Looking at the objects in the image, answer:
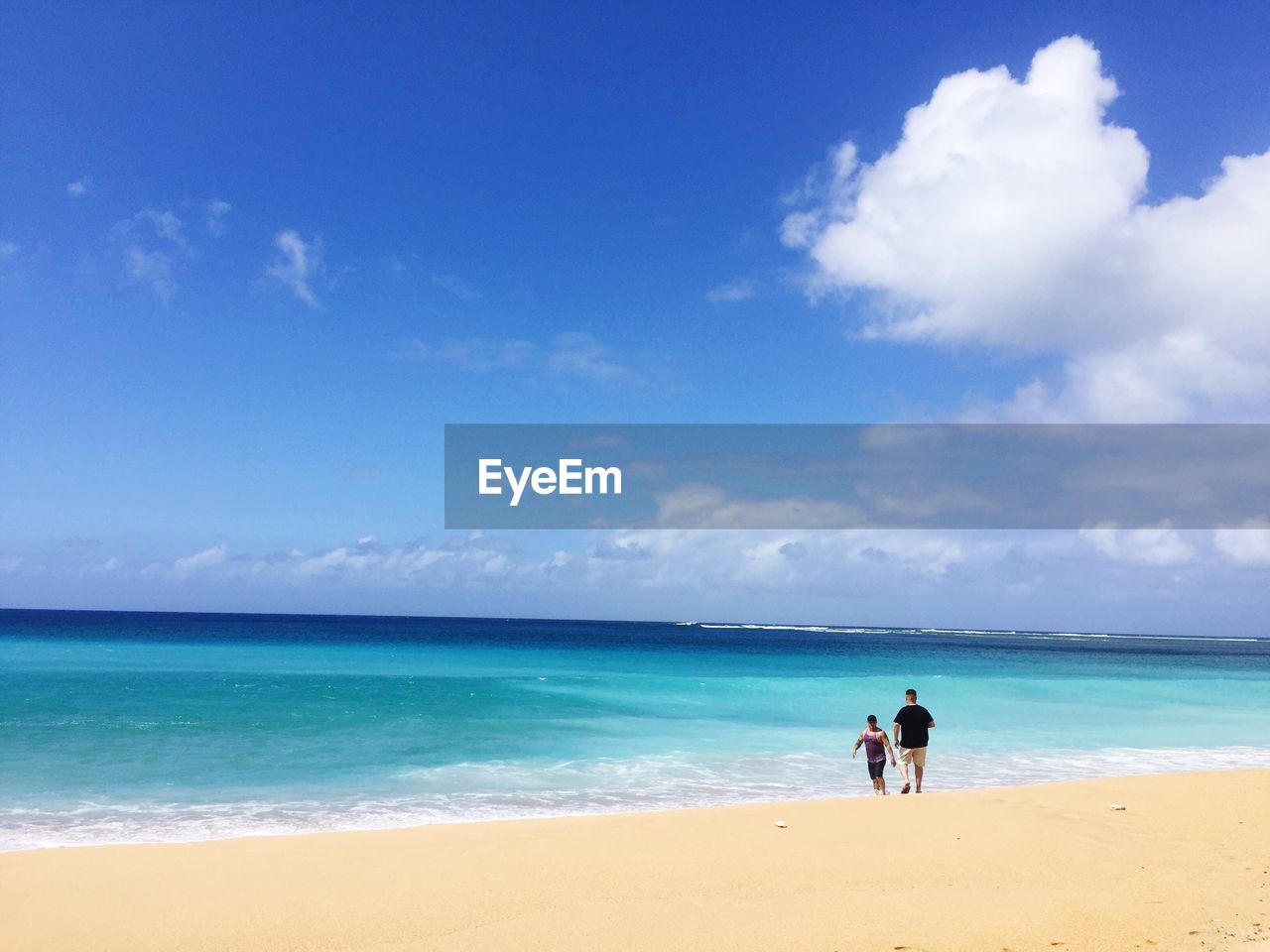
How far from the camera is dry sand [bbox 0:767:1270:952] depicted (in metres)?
5.96

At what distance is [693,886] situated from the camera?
707 cm

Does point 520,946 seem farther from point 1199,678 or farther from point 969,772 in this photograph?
point 1199,678

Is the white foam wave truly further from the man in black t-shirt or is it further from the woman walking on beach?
the man in black t-shirt

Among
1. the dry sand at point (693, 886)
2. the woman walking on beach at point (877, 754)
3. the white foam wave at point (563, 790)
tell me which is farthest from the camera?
the woman walking on beach at point (877, 754)

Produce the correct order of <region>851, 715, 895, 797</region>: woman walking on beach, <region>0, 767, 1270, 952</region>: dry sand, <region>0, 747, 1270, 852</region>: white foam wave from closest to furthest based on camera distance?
<region>0, 767, 1270, 952</region>: dry sand < <region>0, 747, 1270, 852</region>: white foam wave < <region>851, 715, 895, 797</region>: woman walking on beach

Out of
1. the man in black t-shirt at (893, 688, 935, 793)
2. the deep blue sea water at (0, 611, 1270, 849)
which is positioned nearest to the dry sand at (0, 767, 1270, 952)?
the man in black t-shirt at (893, 688, 935, 793)

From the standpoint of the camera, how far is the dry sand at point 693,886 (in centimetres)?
596

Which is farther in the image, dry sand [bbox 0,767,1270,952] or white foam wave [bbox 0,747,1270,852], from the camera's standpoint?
white foam wave [bbox 0,747,1270,852]

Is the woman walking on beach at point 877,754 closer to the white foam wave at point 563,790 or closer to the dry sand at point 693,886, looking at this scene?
the white foam wave at point 563,790

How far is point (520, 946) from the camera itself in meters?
5.82

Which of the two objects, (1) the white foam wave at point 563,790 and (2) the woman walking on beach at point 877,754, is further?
(2) the woman walking on beach at point 877,754

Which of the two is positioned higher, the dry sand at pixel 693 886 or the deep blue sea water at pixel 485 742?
the dry sand at pixel 693 886

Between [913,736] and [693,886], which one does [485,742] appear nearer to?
[913,736]

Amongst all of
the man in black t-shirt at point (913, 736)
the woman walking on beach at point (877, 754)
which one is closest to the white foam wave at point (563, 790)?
the woman walking on beach at point (877, 754)
